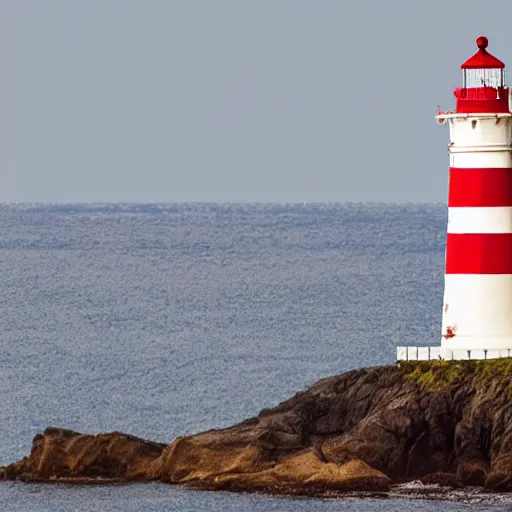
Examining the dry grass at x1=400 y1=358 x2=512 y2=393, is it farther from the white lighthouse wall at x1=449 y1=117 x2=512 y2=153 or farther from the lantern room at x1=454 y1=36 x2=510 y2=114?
the lantern room at x1=454 y1=36 x2=510 y2=114

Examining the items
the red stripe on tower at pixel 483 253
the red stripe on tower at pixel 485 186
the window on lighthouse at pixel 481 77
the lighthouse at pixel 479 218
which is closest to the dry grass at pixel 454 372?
the lighthouse at pixel 479 218

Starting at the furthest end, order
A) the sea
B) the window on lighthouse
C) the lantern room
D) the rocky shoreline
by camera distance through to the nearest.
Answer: the window on lighthouse
the lantern room
the sea
the rocky shoreline

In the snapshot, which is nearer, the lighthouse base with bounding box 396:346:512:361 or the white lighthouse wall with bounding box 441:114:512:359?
the white lighthouse wall with bounding box 441:114:512:359

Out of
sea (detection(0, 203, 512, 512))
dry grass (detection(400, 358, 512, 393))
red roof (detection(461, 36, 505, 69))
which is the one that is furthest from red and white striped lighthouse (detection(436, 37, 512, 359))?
sea (detection(0, 203, 512, 512))

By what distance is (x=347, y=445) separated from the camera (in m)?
30.1

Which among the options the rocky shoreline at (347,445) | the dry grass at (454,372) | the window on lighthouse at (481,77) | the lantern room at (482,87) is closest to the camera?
the rocky shoreline at (347,445)

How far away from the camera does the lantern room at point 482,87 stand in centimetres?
3123

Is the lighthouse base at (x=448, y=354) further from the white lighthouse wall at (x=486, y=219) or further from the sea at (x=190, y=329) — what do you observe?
the sea at (x=190, y=329)

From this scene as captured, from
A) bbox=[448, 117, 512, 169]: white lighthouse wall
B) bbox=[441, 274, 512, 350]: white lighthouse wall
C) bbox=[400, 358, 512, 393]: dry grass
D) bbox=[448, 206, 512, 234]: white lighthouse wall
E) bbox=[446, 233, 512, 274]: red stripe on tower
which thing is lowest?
bbox=[400, 358, 512, 393]: dry grass

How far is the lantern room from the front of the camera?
3123 cm

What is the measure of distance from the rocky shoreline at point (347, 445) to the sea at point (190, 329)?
0.39m

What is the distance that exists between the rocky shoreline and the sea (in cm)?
39

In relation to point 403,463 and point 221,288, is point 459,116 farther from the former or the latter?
point 221,288

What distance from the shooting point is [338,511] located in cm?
2855
